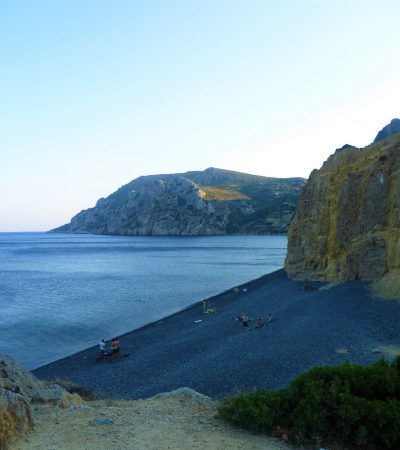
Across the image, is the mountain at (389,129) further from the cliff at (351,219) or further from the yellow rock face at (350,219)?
the yellow rock face at (350,219)

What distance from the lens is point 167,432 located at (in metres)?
10.1

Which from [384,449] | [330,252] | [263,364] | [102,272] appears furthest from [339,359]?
[102,272]

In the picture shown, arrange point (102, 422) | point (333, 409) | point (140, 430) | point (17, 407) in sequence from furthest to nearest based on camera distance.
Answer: point (102, 422), point (140, 430), point (17, 407), point (333, 409)

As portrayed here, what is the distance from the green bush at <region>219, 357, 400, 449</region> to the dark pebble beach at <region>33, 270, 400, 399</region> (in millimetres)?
3769

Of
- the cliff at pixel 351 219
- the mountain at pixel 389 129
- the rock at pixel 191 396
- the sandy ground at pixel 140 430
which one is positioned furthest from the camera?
the mountain at pixel 389 129

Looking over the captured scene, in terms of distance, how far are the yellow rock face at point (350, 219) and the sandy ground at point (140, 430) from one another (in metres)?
25.6

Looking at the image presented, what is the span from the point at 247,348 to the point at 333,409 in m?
16.4

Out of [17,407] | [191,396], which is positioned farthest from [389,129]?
[17,407]

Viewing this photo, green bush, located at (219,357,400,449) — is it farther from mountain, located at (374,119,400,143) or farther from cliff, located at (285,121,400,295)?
mountain, located at (374,119,400,143)

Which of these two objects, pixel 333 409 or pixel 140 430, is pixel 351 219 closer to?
pixel 333 409

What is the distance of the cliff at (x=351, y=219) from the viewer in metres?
35.2

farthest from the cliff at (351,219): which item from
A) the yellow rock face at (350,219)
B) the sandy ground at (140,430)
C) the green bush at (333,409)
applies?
the sandy ground at (140,430)

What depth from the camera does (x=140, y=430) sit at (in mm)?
10219

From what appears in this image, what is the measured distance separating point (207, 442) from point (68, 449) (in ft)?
9.96
